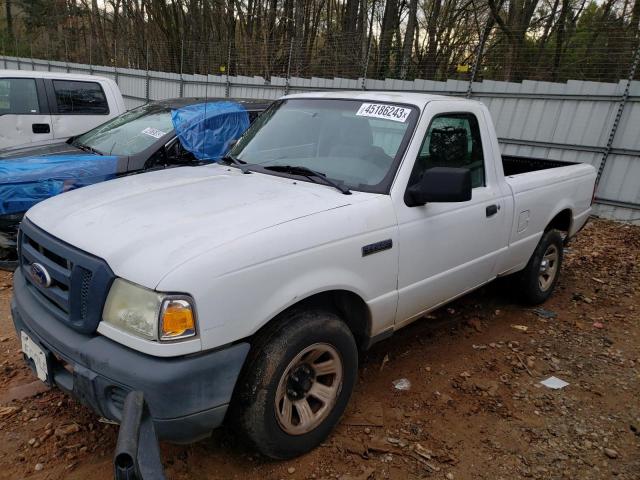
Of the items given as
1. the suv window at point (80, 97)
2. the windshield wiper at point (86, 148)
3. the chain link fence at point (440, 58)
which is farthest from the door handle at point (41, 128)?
the chain link fence at point (440, 58)

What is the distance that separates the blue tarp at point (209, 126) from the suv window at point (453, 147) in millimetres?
2528

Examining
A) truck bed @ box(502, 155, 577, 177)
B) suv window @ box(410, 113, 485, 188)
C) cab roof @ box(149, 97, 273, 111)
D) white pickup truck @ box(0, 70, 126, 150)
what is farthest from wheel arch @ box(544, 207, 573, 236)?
white pickup truck @ box(0, 70, 126, 150)

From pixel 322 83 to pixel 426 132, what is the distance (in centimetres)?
877

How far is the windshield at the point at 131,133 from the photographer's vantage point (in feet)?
16.5

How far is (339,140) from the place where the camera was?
3.08 meters

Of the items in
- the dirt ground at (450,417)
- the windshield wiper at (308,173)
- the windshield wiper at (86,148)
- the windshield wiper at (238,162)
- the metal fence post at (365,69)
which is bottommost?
the dirt ground at (450,417)

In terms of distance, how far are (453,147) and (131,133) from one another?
369 cm

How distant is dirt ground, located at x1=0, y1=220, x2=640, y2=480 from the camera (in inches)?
96.7

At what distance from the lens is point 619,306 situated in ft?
15.9

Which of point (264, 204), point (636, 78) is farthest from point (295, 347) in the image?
point (636, 78)

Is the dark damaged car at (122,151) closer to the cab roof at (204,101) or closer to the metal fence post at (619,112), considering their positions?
the cab roof at (204,101)

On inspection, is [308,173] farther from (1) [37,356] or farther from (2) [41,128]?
(2) [41,128]

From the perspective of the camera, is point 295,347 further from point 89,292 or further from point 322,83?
point 322,83

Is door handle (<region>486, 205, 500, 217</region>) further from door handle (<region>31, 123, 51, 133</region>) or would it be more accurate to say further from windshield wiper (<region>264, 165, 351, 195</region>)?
door handle (<region>31, 123, 51, 133</region>)
